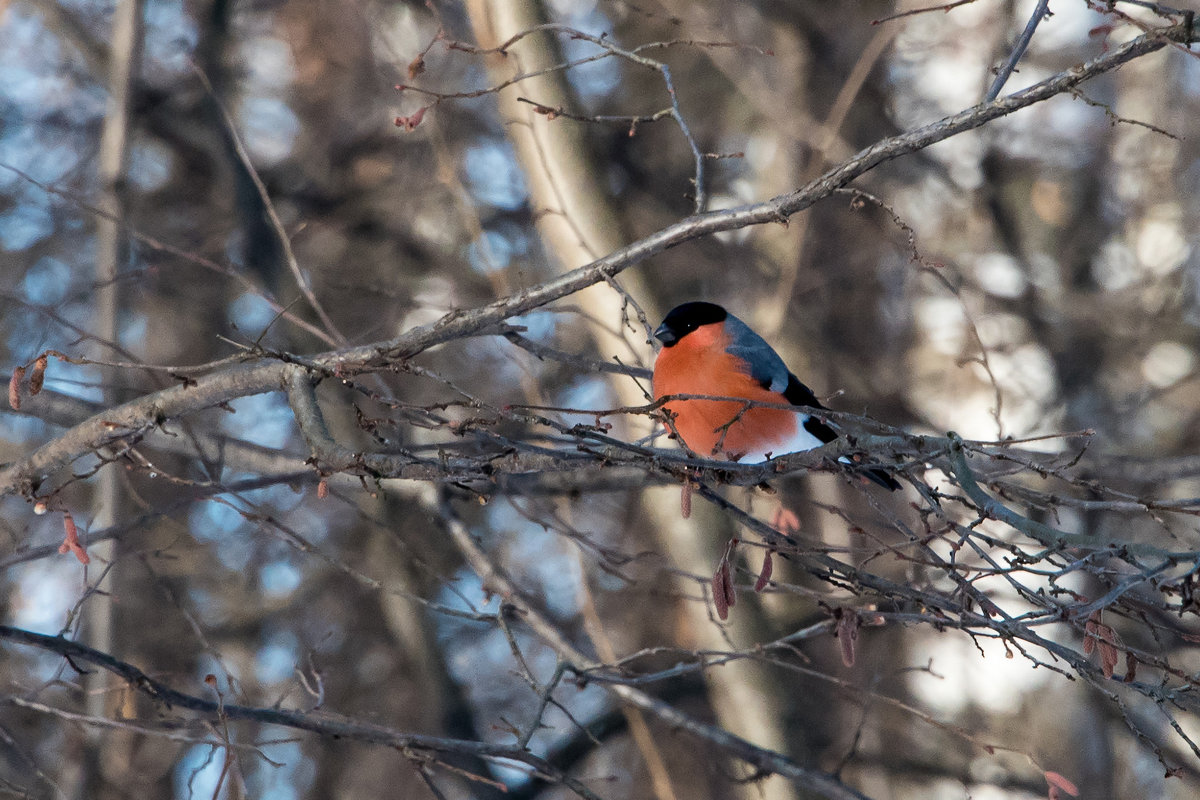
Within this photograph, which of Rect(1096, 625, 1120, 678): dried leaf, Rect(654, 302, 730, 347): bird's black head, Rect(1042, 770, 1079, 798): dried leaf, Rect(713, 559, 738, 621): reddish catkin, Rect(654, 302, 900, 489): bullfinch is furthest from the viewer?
Rect(654, 302, 730, 347): bird's black head

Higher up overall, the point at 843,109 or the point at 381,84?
the point at 381,84

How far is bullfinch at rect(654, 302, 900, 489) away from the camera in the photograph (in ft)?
10.2

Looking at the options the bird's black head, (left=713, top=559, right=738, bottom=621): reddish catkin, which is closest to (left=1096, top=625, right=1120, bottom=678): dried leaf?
(left=713, top=559, right=738, bottom=621): reddish catkin

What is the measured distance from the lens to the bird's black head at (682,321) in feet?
11.5

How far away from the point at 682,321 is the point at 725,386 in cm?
41

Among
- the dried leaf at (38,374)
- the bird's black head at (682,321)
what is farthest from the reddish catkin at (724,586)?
the dried leaf at (38,374)

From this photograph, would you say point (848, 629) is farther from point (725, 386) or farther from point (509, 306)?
point (725, 386)

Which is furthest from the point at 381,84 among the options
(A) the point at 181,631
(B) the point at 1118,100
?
(B) the point at 1118,100

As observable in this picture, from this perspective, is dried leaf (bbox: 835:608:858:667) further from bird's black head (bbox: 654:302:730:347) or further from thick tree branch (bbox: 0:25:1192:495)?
bird's black head (bbox: 654:302:730:347)

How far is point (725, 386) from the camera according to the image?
326cm

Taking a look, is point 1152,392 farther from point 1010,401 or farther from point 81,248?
point 81,248

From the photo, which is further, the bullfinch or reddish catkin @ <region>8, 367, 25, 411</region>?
the bullfinch

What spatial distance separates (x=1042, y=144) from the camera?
7340 mm

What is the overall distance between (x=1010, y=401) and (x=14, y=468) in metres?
5.99
